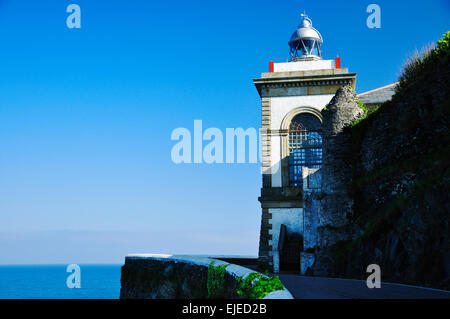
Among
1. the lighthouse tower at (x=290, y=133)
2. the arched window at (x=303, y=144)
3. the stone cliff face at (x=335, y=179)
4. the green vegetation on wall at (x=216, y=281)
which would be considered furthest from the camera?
the arched window at (x=303, y=144)

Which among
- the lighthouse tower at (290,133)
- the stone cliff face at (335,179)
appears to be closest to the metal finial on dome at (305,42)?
the lighthouse tower at (290,133)

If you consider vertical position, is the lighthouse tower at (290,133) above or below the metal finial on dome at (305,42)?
below

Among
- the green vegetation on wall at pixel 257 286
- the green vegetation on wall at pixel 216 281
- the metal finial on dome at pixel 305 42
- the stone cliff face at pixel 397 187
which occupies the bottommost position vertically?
the green vegetation on wall at pixel 216 281

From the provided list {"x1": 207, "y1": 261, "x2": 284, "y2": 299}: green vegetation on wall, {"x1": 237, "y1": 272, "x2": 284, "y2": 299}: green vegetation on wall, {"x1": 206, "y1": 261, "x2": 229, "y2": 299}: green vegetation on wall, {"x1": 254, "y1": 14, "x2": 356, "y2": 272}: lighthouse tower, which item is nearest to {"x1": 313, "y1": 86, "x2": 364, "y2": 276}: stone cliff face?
{"x1": 206, "y1": 261, "x2": 229, "y2": 299}: green vegetation on wall

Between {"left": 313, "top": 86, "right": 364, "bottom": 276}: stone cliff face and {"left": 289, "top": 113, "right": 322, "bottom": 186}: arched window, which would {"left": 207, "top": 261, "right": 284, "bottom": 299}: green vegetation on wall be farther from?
{"left": 289, "top": 113, "right": 322, "bottom": 186}: arched window

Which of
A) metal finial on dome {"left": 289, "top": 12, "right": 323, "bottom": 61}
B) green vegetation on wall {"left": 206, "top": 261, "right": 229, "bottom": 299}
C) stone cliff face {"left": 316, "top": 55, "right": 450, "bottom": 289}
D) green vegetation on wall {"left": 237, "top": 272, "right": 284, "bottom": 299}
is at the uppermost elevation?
metal finial on dome {"left": 289, "top": 12, "right": 323, "bottom": 61}

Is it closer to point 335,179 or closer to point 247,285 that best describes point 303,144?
point 335,179

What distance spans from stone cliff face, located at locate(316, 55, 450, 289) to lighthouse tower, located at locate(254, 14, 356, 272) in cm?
707

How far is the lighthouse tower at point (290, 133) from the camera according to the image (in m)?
23.7

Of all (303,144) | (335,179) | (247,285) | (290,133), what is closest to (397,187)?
(335,179)

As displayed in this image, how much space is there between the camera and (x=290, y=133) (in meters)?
25.2

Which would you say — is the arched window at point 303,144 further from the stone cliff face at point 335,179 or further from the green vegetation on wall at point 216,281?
the green vegetation on wall at point 216,281

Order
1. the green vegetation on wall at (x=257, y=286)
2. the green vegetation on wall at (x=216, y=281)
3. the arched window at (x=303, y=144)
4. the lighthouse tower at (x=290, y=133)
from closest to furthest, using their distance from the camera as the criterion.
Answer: the green vegetation on wall at (x=257, y=286), the green vegetation on wall at (x=216, y=281), the lighthouse tower at (x=290, y=133), the arched window at (x=303, y=144)

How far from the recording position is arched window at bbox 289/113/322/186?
80.7 feet
